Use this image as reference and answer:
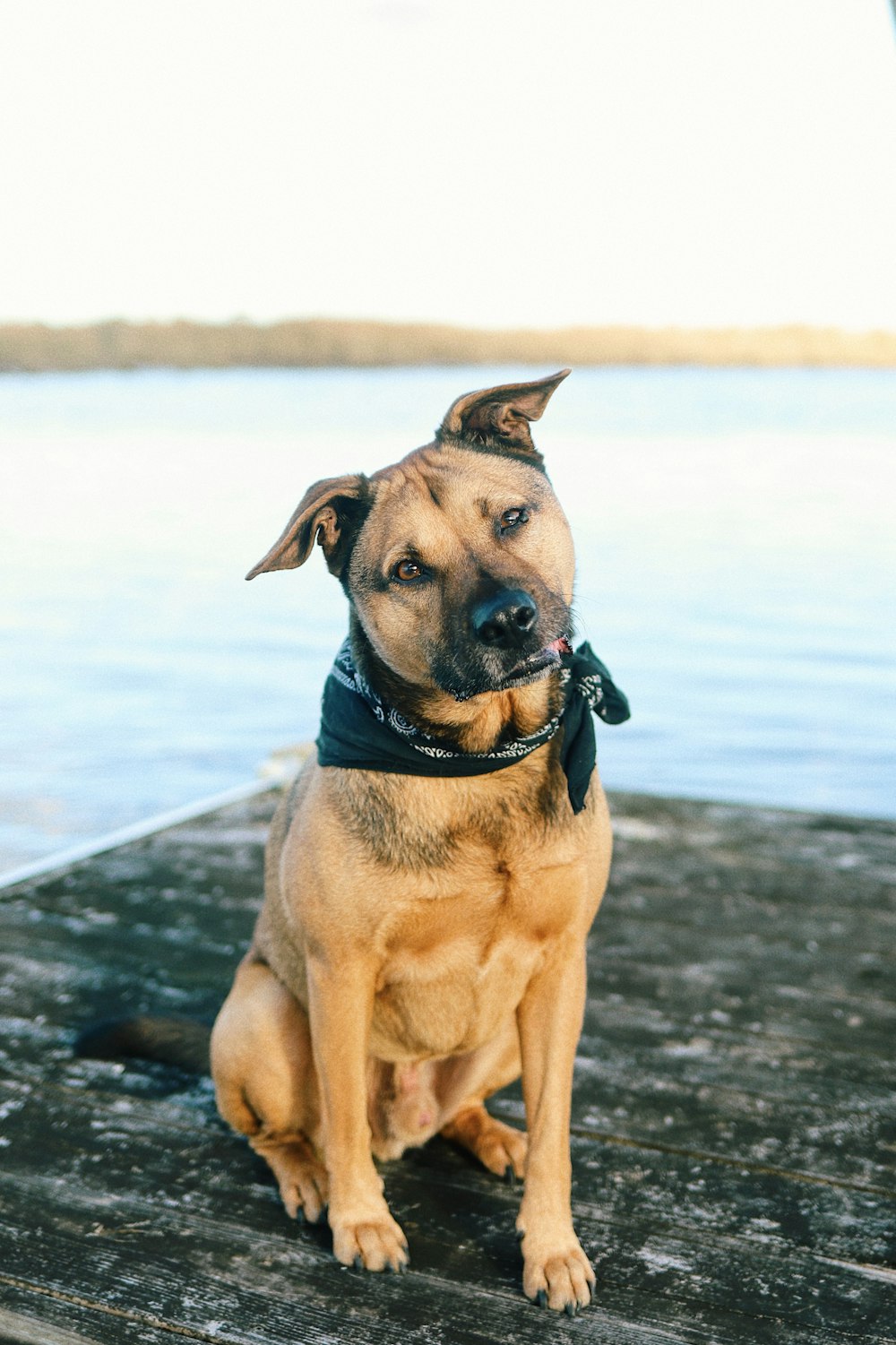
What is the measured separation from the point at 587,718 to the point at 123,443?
27.5m

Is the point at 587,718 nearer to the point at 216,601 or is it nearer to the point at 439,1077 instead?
the point at 439,1077

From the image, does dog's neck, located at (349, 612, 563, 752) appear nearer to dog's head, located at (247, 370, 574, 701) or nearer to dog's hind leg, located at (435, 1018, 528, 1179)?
dog's head, located at (247, 370, 574, 701)

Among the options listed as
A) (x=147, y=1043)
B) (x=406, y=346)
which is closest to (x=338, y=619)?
(x=147, y=1043)

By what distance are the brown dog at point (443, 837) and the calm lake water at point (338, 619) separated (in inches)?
19.3

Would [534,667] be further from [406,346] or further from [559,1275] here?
[406,346]

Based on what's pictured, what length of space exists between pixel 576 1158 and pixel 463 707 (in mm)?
1203

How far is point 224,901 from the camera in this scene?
462 cm

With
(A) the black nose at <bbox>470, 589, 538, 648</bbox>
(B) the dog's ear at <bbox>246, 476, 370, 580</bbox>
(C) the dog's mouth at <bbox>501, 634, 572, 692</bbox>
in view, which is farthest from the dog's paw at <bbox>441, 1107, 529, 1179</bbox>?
(B) the dog's ear at <bbox>246, 476, 370, 580</bbox>

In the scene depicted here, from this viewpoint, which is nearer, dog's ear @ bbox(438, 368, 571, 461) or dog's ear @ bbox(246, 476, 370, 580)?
dog's ear @ bbox(246, 476, 370, 580)

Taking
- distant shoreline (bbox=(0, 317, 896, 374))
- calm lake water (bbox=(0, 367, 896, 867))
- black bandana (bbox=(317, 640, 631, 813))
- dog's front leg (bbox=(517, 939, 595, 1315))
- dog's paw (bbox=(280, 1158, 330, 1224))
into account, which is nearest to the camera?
dog's front leg (bbox=(517, 939, 595, 1315))

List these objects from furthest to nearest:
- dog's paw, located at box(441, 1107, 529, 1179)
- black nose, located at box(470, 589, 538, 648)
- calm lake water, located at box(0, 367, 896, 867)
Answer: calm lake water, located at box(0, 367, 896, 867), dog's paw, located at box(441, 1107, 529, 1179), black nose, located at box(470, 589, 538, 648)

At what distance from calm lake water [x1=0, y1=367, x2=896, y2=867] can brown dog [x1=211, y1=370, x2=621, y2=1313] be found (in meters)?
0.49

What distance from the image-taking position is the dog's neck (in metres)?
2.65

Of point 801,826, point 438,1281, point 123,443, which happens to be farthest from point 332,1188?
point 123,443
